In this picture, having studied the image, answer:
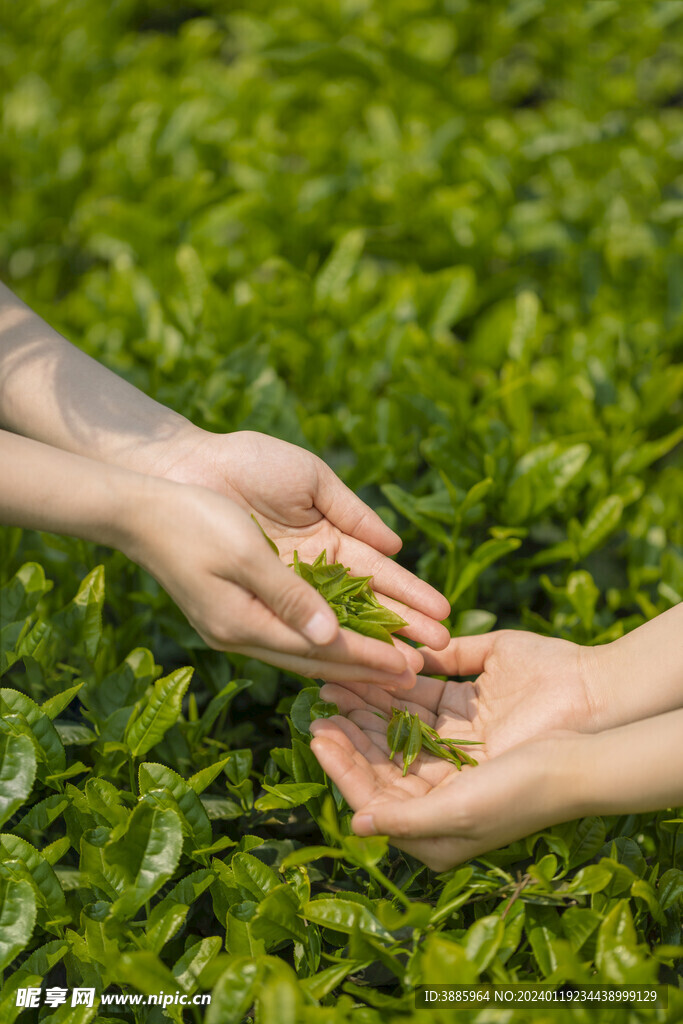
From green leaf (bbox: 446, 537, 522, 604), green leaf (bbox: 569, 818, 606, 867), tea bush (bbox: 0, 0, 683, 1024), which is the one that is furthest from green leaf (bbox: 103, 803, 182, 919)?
green leaf (bbox: 446, 537, 522, 604)

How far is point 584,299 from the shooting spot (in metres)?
3.35

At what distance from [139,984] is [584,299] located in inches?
113

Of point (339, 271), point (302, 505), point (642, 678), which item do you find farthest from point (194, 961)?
point (339, 271)

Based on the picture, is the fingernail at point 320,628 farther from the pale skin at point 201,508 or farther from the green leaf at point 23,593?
the green leaf at point 23,593

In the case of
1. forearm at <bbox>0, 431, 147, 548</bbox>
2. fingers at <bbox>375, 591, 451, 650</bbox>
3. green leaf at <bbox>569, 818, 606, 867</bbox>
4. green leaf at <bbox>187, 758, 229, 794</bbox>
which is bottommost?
green leaf at <bbox>569, 818, 606, 867</bbox>

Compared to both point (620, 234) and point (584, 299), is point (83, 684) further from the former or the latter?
point (620, 234)

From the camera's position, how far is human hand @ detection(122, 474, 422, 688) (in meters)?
1.65

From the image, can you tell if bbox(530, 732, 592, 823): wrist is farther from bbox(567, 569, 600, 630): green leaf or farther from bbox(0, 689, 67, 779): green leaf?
bbox(0, 689, 67, 779): green leaf

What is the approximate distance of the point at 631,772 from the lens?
1.62 metres

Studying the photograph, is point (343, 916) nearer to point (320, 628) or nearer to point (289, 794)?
point (289, 794)

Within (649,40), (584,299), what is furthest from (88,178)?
(649,40)

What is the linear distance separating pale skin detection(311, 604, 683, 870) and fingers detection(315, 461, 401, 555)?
300 mm

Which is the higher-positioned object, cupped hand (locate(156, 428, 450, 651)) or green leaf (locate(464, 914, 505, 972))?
cupped hand (locate(156, 428, 450, 651))

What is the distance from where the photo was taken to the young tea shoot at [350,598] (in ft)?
6.00
